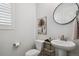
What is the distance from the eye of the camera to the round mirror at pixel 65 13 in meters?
1.36

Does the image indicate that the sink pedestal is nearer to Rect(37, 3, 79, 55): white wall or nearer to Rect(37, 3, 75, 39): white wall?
Rect(37, 3, 79, 55): white wall

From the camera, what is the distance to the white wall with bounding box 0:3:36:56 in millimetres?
1413

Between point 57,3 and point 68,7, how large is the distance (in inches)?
7.8

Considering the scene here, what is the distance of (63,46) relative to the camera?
1.26 meters

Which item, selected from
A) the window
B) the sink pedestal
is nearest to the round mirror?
the sink pedestal

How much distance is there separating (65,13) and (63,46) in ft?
1.83

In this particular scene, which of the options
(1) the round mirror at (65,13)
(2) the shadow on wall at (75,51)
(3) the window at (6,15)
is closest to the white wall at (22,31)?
(3) the window at (6,15)

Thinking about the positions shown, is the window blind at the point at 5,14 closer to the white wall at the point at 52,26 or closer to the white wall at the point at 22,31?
the white wall at the point at 22,31

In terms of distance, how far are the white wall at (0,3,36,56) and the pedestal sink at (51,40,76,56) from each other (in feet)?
1.39

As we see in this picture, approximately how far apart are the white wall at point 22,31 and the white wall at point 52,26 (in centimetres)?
14

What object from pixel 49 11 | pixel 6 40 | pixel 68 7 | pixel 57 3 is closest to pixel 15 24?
pixel 6 40

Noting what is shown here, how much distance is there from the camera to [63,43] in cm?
134

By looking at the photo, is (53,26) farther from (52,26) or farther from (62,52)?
(62,52)

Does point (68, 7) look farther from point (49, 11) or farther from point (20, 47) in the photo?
point (20, 47)
